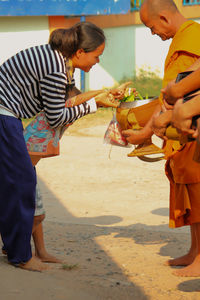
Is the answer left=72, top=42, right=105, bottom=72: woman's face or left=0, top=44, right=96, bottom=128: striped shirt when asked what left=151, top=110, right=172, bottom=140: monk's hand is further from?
left=72, top=42, right=105, bottom=72: woman's face

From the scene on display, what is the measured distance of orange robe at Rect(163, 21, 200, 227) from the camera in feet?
13.4

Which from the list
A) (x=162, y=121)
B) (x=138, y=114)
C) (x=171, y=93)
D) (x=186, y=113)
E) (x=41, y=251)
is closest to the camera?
(x=186, y=113)

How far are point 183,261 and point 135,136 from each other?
114 centimetres

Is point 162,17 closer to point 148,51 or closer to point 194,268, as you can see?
point 194,268

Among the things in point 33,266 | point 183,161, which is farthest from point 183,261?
point 33,266

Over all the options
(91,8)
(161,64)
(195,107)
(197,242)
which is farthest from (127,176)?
(161,64)

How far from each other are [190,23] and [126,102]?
733 millimetres

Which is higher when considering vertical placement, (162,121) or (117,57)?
(162,121)

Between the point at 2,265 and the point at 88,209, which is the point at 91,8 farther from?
the point at 2,265

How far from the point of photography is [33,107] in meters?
4.19

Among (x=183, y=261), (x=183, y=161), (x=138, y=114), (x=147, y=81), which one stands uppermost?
(x=138, y=114)

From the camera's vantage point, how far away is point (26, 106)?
4.18m

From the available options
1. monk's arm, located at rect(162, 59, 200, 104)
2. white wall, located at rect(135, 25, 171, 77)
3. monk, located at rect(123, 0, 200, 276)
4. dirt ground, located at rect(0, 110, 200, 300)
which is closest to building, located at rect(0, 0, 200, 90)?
white wall, located at rect(135, 25, 171, 77)

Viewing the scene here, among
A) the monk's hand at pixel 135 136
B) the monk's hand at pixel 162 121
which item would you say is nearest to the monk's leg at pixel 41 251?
the monk's hand at pixel 135 136
